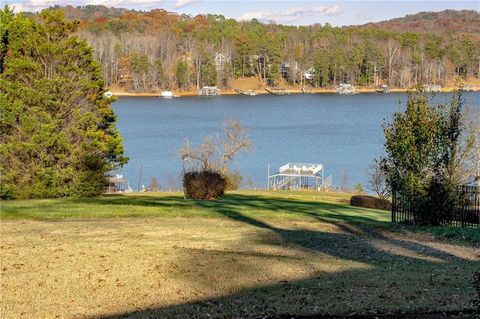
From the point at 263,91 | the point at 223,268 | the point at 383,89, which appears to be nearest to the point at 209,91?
the point at 263,91

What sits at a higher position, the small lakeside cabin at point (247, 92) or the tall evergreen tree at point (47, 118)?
the small lakeside cabin at point (247, 92)

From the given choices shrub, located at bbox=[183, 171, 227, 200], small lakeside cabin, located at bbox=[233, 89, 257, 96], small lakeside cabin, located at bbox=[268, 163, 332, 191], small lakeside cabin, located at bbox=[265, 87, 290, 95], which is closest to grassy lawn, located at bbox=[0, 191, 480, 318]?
shrub, located at bbox=[183, 171, 227, 200]

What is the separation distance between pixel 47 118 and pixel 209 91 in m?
131

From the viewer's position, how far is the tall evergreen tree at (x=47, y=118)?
113ft

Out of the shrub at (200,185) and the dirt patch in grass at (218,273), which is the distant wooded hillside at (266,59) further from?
the dirt patch in grass at (218,273)

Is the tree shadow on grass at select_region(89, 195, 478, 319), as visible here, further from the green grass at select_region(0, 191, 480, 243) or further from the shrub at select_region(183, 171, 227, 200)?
the shrub at select_region(183, 171, 227, 200)

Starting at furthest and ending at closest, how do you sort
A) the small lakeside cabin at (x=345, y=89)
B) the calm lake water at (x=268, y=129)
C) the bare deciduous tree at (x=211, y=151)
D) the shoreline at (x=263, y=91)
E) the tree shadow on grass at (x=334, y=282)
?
the small lakeside cabin at (x=345, y=89)
the shoreline at (x=263, y=91)
the calm lake water at (x=268, y=129)
the bare deciduous tree at (x=211, y=151)
the tree shadow on grass at (x=334, y=282)

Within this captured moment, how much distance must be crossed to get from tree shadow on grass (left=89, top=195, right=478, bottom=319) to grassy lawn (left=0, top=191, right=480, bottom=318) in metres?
0.02

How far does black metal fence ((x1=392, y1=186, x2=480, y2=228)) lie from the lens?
20.5 metres

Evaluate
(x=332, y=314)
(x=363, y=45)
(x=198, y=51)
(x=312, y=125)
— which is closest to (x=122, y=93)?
(x=198, y=51)

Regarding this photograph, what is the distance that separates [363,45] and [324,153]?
4462 inches

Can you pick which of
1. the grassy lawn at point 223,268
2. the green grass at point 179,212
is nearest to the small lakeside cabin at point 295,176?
the green grass at point 179,212

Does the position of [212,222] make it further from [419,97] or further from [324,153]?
[324,153]

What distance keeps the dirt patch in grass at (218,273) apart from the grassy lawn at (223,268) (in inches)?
0.7
